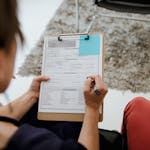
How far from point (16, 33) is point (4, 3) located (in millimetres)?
57

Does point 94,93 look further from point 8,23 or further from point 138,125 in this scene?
point 8,23

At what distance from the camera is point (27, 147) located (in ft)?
2.22

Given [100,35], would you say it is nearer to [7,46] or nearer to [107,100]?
[7,46]

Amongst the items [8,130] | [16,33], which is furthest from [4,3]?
[8,130]

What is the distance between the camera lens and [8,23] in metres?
0.56

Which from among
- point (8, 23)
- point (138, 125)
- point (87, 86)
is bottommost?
point (138, 125)

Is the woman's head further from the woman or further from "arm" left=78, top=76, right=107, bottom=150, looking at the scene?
"arm" left=78, top=76, right=107, bottom=150

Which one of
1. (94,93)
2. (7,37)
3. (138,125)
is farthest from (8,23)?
(138,125)

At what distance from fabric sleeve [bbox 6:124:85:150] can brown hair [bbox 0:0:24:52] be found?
0.62ft

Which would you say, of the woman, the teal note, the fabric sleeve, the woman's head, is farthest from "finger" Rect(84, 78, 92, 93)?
the woman's head

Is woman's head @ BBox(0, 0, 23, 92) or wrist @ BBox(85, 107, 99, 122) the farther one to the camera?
wrist @ BBox(85, 107, 99, 122)

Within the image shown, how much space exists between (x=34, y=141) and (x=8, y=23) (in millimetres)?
253

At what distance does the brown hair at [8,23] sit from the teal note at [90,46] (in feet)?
1.80

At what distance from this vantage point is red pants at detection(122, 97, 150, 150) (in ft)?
3.25
